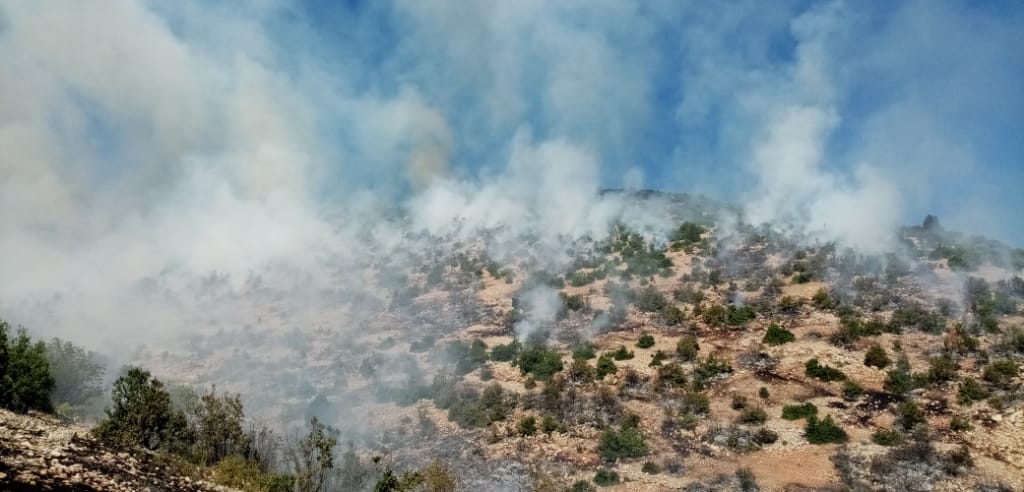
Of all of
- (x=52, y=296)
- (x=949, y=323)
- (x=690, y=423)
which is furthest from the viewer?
(x=52, y=296)

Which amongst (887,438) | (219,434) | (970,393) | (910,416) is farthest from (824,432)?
(219,434)

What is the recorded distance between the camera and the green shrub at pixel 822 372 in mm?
27681

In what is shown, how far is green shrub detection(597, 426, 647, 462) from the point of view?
80.9 ft

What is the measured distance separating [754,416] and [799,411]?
6.04ft

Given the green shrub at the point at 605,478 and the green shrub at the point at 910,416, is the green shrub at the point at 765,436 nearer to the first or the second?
the green shrub at the point at 910,416

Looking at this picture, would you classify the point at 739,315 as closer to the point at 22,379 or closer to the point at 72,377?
the point at 22,379

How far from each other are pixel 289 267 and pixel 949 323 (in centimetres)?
4990

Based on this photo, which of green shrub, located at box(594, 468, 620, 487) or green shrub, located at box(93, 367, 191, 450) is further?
green shrub, located at box(594, 468, 620, 487)

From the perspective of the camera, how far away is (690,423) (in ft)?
85.6

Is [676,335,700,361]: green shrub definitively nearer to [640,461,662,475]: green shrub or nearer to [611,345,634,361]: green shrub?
[611,345,634,361]: green shrub

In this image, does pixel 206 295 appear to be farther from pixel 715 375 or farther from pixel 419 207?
pixel 715 375

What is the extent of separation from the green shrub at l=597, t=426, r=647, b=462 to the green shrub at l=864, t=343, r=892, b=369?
11.4 metres

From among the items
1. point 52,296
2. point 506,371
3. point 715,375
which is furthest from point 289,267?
point 715,375

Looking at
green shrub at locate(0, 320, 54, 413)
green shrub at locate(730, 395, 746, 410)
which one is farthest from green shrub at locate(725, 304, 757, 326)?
green shrub at locate(0, 320, 54, 413)
